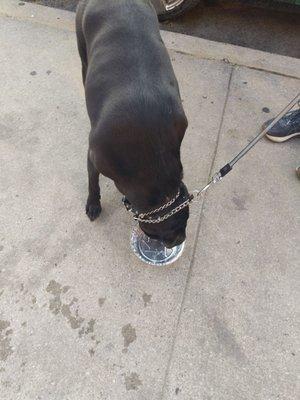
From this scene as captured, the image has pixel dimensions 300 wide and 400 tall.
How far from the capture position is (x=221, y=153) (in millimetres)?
3072

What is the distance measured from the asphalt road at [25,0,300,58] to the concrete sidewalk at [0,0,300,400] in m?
0.84

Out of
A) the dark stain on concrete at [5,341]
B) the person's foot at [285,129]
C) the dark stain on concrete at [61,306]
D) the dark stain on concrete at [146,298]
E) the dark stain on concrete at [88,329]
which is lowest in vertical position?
the dark stain on concrete at [5,341]

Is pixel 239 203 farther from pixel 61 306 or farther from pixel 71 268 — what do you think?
pixel 61 306

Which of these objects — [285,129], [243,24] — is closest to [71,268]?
[285,129]

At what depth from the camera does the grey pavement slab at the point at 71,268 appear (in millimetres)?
2119

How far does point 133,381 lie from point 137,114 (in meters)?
Answer: 1.43

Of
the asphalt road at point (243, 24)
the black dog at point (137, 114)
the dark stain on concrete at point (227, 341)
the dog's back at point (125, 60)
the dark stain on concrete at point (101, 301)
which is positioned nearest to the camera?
the black dog at point (137, 114)

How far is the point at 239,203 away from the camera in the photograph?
2.79 meters

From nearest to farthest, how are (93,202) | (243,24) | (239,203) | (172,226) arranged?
(172,226) < (93,202) < (239,203) < (243,24)

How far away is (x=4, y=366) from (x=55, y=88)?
2.37 meters

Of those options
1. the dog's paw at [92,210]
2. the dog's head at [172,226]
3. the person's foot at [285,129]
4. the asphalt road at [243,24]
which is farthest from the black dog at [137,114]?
the asphalt road at [243,24]

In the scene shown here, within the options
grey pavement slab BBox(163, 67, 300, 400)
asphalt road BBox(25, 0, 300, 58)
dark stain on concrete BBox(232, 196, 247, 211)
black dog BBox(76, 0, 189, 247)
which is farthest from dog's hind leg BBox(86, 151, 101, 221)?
asphalt road BBox(25, 0, 300, 58)

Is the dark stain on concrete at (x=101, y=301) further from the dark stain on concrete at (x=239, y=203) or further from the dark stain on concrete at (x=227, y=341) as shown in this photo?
the dark stain on concrete at (x=239, y=203)

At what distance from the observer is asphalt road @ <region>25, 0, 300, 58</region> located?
4.12 m
